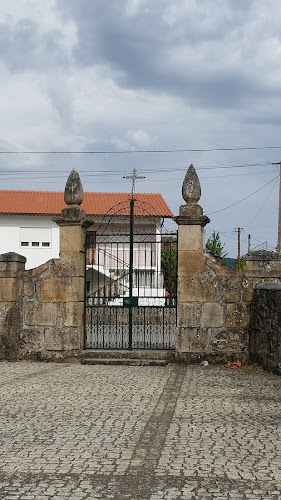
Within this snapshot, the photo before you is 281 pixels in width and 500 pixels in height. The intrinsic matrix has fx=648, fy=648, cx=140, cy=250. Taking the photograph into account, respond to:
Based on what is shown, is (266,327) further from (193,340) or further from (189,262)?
(189,262)

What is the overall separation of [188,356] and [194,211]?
8.18ft

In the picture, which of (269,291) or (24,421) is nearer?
(24,421)

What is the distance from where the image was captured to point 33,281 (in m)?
Answer: 11.6

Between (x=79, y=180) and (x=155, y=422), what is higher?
(x=79, y=180)

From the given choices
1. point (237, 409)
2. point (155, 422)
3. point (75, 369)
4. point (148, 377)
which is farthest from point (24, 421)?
point (75, 369)

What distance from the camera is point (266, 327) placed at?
10156 millimetres

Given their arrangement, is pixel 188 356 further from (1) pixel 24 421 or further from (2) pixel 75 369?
(1) pixel 24 421

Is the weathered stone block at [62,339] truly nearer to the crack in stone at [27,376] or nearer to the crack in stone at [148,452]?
the crack in stone at [27,376]

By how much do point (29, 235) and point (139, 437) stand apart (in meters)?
33.6

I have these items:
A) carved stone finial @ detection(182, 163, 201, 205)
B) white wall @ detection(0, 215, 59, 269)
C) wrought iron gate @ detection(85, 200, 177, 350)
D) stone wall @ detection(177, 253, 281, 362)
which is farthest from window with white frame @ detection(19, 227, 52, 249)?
stone wall @ detection(177, 253, 281, 362)

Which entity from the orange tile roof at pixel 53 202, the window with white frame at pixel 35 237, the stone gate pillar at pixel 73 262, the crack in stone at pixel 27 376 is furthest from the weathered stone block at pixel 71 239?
the window with white frame at pixel 35 237

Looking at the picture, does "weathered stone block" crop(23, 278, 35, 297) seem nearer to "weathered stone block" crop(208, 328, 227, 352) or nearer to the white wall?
"weathered stone block" crop(208, 328, 227, 352)

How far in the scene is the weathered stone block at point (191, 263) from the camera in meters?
11.1

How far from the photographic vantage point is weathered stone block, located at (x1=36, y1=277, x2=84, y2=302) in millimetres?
11484
